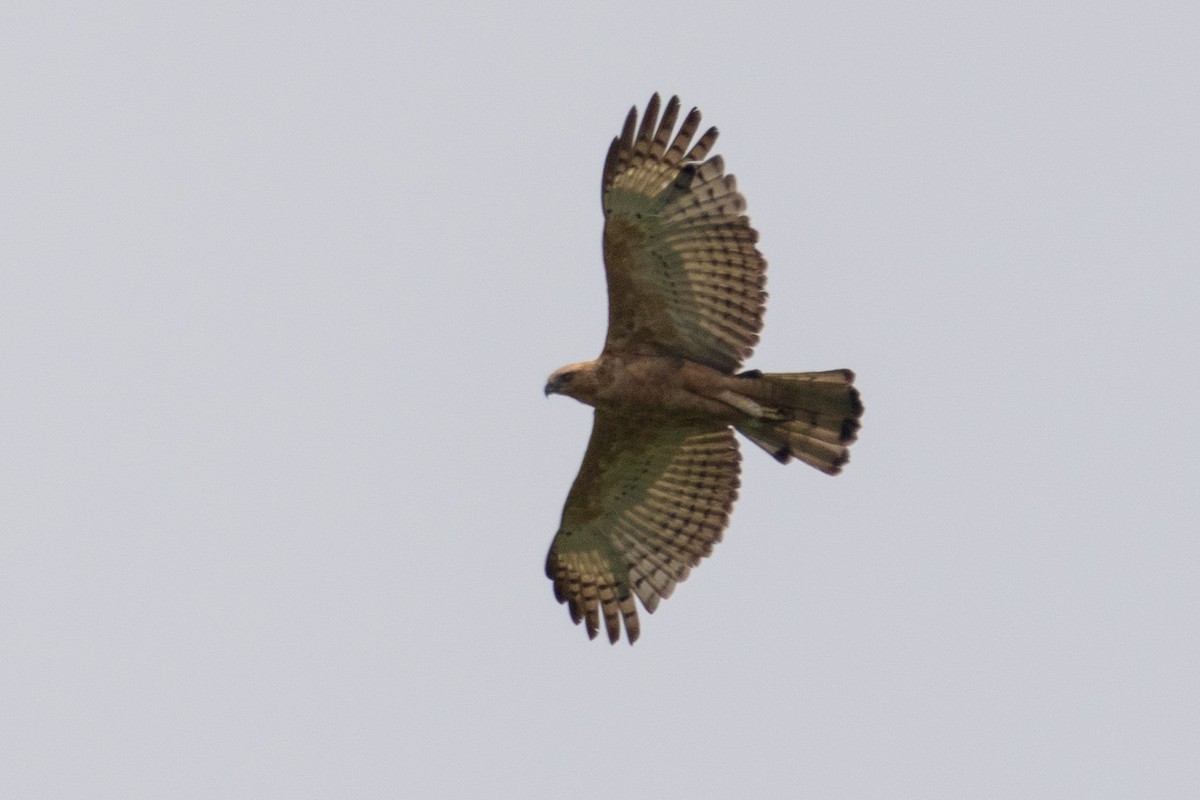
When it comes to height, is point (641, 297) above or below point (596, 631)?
above

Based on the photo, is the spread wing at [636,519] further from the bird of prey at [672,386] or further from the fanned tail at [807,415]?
the fanned tail at [807,415]

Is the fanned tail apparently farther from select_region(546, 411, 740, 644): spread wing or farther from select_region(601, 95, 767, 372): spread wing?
select_region(546, 411, 740, 644): spread wing

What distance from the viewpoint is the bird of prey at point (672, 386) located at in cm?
1412

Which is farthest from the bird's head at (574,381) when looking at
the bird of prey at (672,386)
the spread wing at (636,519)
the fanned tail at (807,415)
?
the fanned tail at (807,415)

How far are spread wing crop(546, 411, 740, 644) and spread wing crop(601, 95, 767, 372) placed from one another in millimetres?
802

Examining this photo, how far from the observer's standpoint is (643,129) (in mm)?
14062

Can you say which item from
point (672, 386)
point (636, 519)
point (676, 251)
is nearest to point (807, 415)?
point (672, 386)

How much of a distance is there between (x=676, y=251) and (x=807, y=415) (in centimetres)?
144

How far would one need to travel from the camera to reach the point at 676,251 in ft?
47.0

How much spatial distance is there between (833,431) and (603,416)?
161 centimetres

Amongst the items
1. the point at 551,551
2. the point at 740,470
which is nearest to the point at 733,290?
the point at 740,470

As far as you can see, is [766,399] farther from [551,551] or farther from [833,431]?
[551,551]

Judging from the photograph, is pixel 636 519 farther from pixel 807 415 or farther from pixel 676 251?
pixel 676 251

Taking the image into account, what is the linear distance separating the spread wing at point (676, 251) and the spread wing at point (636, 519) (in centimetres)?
80
